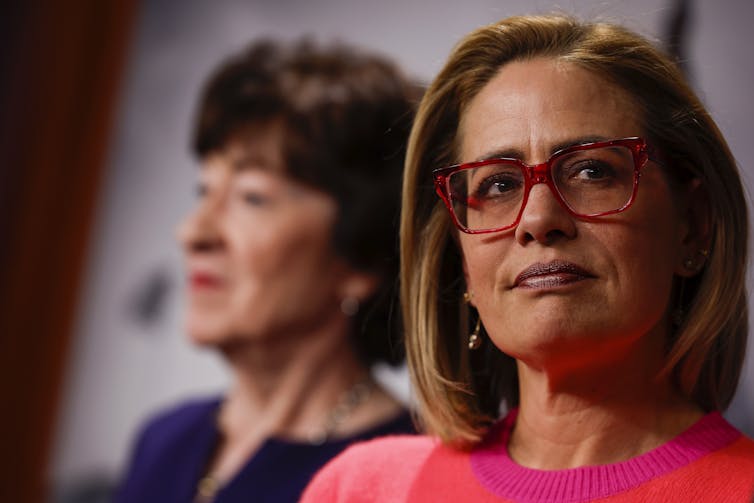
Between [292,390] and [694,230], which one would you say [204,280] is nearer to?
[292,390]

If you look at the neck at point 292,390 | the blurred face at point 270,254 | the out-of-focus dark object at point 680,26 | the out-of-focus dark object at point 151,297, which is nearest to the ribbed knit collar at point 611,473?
the out-of-focus dark object at point 680,26

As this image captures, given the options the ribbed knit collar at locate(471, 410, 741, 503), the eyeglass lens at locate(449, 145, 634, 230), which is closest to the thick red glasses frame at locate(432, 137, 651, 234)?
the eyeglass lens at locate(449, 145, 634, 230)

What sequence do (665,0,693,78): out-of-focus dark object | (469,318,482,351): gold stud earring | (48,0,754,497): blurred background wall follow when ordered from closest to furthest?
(469,318,482,351): gold stud earring, (665,0,693,78): out-of-focus dark object, (48,0,754,497): blurred background wall

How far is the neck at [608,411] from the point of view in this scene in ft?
3.76

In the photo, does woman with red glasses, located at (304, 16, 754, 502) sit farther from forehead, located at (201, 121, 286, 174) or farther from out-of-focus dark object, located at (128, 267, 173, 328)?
out-of-focus dark object, located at (128, 267, 173, 328)

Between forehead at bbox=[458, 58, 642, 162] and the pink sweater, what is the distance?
373 mm

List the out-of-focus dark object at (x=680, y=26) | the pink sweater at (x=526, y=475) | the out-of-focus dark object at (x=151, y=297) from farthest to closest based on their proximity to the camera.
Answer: the out-of-focus dark object at (x=151, y=297) < the out-of-focus dark object at (x=680, y=26) < the pink sweater at (x=526, y=475)

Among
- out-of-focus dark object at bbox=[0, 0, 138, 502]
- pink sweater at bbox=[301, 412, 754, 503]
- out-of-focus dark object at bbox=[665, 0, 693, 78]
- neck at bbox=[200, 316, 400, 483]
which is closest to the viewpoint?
pink sweater at bbox=[301, 412, 754, 503]

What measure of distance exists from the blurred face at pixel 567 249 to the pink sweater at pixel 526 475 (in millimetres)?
132

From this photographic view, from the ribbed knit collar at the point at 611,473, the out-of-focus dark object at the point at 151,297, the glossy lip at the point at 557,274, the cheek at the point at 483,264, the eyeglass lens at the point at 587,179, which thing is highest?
the eyeglass lens at the point at 587,179

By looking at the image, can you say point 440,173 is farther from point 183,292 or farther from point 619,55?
point 183,292

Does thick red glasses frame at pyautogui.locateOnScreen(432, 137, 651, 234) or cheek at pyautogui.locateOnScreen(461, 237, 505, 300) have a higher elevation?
thick red glasses frame at pyautogui.locateOnScreen(432, 137, 651, 234)

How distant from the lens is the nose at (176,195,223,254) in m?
2.19

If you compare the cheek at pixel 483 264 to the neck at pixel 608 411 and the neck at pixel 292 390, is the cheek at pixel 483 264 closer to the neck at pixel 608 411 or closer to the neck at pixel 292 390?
the neck at pixel 608 411
